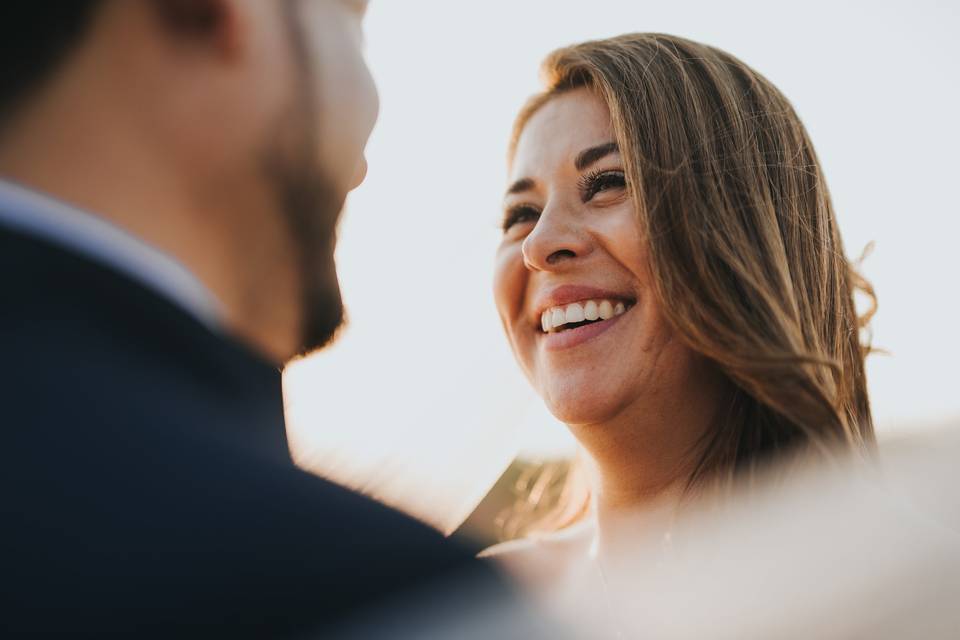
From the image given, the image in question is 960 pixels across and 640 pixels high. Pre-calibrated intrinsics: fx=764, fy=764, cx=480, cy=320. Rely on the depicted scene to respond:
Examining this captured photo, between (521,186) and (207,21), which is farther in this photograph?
(521,186)

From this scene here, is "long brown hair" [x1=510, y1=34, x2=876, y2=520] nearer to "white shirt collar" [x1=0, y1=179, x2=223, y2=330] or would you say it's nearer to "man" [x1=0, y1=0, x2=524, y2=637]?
"man" [x1=0, y1=0, x2=524, y2=637]

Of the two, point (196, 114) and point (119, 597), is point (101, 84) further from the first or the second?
point (119, 597)

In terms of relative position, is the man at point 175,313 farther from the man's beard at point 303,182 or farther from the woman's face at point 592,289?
the woman's face at point 592,289

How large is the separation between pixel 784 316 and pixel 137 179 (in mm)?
2057

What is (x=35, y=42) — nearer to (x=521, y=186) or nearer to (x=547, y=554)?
(x=521, y=186)

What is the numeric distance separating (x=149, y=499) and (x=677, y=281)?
1984 millimetres

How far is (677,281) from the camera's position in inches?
96.1

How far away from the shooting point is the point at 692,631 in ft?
8.22

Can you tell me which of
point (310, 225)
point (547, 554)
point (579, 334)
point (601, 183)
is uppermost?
point (601, 183)

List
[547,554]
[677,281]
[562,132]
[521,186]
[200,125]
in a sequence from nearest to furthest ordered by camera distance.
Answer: [200,125]
[677,281]
[562,132]
[521,186]
[547,554]

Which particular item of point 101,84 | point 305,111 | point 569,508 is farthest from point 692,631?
point 101,84

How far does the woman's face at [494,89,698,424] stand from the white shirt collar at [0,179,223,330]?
184 centimetres

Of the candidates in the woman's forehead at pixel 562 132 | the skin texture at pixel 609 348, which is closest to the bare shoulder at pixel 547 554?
the skin texture at pixel 609 348

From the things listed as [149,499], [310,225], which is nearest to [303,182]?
[310,225]
